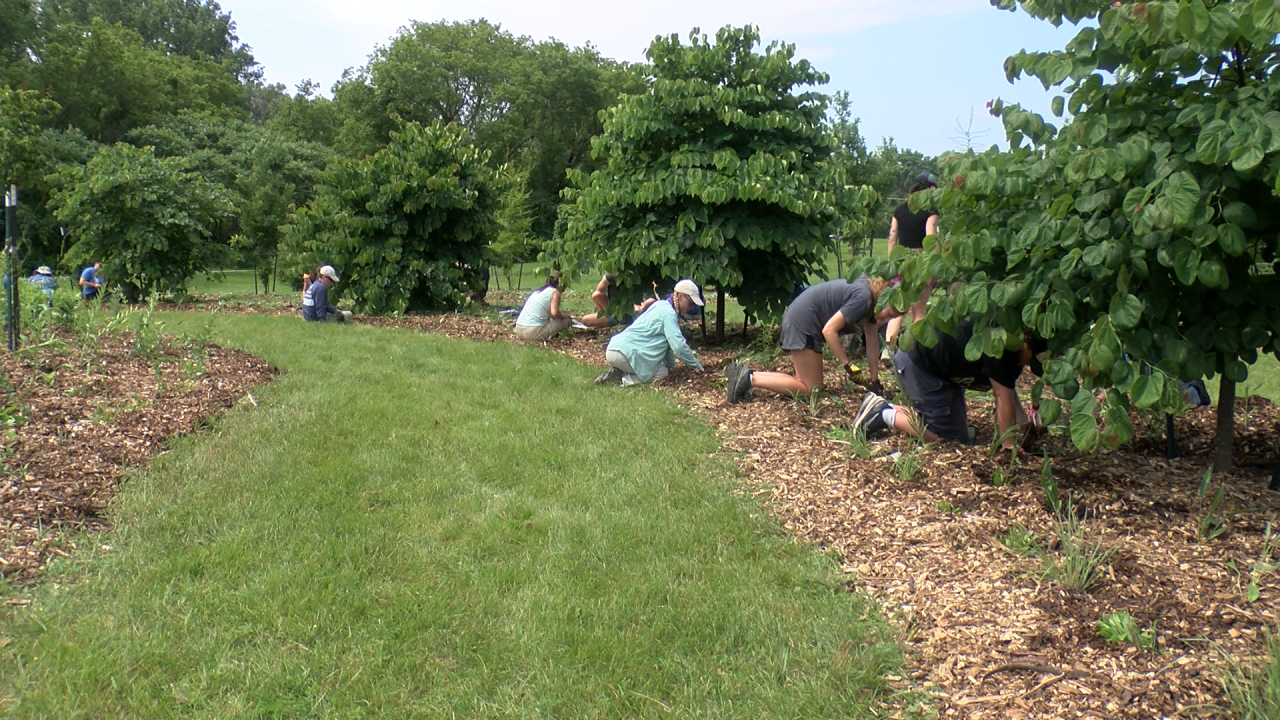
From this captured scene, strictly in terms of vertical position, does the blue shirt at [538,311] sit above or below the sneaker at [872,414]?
above

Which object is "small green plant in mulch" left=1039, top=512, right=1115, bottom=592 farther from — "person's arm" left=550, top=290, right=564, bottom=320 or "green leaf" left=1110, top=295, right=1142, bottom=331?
"person's arm" left=550, top=290, right=564, bottom=320

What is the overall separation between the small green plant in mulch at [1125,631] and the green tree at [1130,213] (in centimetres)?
64

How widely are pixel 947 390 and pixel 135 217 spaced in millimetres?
15338

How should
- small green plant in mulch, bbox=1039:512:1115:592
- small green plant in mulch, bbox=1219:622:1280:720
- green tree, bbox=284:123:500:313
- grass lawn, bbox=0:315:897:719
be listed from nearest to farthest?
small green plant in mulch, bbox=1219:622:1280:720 < grass lawn, bbox=0:315:897:719 < small green plant in mulch, bbox=1039:512:1115:592 < green tree, bbox=284:123:500:313

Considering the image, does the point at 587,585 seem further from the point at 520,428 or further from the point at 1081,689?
the point at 520,428

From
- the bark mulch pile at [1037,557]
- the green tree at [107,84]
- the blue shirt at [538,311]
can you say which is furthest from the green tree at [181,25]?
the bark mulch pile at [1037,557]

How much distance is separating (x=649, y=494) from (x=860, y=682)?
200 centimetres

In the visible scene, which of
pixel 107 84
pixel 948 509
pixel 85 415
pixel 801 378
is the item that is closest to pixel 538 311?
pixel 801 378

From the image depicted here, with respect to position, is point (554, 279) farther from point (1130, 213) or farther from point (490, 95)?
point (490, 95)

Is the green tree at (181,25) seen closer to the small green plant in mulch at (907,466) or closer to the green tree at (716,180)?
the green tree at (716,180)

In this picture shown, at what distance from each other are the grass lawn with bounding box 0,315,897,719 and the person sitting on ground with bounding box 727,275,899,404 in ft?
3.71

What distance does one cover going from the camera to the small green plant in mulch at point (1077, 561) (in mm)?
3326

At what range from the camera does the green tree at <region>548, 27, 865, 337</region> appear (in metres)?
8.35

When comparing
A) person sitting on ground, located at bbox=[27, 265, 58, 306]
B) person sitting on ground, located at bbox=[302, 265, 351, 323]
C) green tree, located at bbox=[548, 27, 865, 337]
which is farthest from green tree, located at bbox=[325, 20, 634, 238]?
green tree, located at bbox=[548, 27, 865, 337]
